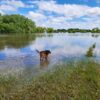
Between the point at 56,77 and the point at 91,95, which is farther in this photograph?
the point at 56,77

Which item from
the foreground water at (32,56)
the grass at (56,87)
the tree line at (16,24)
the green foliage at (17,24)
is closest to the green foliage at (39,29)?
the tree line at (16,24)

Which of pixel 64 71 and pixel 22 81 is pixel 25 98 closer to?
pixel 22 81

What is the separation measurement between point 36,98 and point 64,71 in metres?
3.59

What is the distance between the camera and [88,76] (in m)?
9.91

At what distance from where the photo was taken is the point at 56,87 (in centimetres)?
880

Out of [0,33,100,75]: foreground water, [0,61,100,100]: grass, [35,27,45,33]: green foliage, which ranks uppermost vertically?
[0,61,100,100]: grass

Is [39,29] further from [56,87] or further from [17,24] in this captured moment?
[56,87]

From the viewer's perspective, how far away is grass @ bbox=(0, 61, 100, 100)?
7.85 meters

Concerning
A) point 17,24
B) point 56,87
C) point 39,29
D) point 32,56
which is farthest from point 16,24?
point 56,87

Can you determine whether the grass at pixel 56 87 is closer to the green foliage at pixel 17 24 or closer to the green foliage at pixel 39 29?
the green foliage at pixel 17 24

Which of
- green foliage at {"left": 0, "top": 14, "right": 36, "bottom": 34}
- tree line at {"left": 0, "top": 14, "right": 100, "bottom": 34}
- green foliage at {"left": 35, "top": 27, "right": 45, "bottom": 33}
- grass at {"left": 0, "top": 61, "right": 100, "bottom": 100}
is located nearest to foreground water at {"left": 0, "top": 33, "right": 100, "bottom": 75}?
grass at {"left": 0, "top": 61, "right": 100, "bottom": 100}

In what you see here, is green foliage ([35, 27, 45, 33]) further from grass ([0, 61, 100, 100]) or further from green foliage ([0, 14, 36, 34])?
grass ([0, 61, 100, 100])

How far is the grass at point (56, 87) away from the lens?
7.85 metres

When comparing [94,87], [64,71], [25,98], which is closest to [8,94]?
[25,98]
